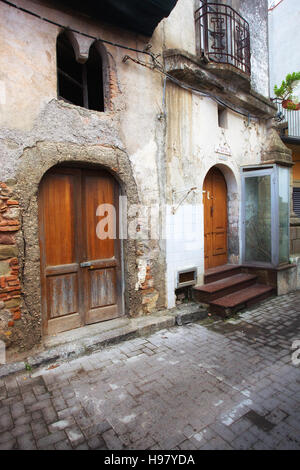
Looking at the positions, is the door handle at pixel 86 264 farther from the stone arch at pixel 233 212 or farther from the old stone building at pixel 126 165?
the stone arch at pixel 233 212

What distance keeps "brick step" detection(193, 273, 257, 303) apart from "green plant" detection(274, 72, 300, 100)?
5491 mm

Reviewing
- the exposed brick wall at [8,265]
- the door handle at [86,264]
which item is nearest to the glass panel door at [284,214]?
the door handle at [86,264]

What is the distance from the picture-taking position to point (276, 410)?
107 inches

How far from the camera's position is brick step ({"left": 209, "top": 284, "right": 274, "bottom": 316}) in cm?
516

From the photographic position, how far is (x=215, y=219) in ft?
22.3

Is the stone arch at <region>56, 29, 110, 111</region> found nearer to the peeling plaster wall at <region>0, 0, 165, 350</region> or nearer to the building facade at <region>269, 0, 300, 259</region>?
the peeling plaster wall at <region>0, 0, 165, 350</region>

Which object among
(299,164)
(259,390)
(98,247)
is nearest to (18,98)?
(98,247)

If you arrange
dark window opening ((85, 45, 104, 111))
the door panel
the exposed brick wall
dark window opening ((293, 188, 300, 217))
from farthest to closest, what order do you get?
1. dark window opening ((293, 188, 300, 217))
2. dark window opening ((85, 45, 104, 111))
3. the door panel
4. the exposed brick wall

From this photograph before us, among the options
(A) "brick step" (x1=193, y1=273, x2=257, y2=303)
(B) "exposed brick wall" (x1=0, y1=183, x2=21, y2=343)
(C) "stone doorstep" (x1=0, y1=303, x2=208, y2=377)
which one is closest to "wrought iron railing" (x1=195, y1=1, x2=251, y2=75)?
(A) "brick step" (x1=193, y1=273, x2=257, y2=303)

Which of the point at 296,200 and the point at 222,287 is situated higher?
the point at 296,200

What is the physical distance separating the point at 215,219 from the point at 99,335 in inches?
159

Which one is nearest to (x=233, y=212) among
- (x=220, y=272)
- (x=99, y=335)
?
(x=220, y=272)

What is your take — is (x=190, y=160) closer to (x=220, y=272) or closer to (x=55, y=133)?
(x=220, y=272)
